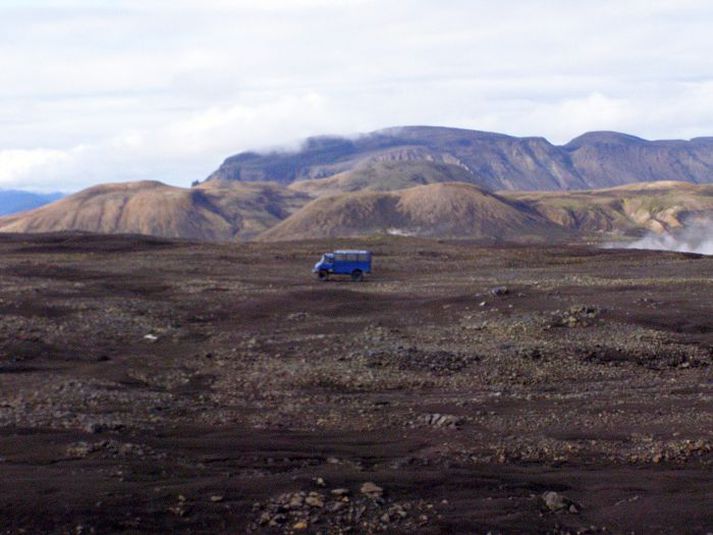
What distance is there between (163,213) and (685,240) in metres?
76.6

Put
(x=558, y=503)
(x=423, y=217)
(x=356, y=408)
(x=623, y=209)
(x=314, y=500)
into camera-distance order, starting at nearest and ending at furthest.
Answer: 1. (x=314, y=500)
2. (x=558, y=503)
3. (x=356, y=408)
4. (x=423, y=217)
5. (x=623, y=209)

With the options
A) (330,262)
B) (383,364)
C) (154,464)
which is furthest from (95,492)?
(330,262)

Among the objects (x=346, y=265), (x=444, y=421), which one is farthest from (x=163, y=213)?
(x=444, y=421)

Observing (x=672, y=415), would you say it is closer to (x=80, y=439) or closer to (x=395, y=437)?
(x=395, y=437)

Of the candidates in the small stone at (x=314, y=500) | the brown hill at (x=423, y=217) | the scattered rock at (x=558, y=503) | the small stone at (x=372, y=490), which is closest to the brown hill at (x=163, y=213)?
the brown hill at (x=423, y=217)

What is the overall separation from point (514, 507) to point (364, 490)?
70.7 inches

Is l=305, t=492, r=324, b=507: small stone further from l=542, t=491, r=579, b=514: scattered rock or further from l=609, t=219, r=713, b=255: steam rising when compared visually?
l=609, t=219, r=713, b=255: steam rising

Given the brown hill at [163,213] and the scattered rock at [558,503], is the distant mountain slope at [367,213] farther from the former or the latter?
the scattered rock at [558,503]

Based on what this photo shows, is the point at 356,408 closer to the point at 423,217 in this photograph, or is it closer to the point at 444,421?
the point at 444,421

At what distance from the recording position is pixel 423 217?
12750 centimetres

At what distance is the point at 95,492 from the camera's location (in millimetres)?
11055

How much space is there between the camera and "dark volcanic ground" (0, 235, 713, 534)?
11.1m

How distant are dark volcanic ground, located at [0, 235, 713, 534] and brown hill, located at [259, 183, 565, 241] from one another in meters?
80.9

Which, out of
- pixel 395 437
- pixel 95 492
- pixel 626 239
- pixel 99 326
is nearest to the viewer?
pixel 95 492
